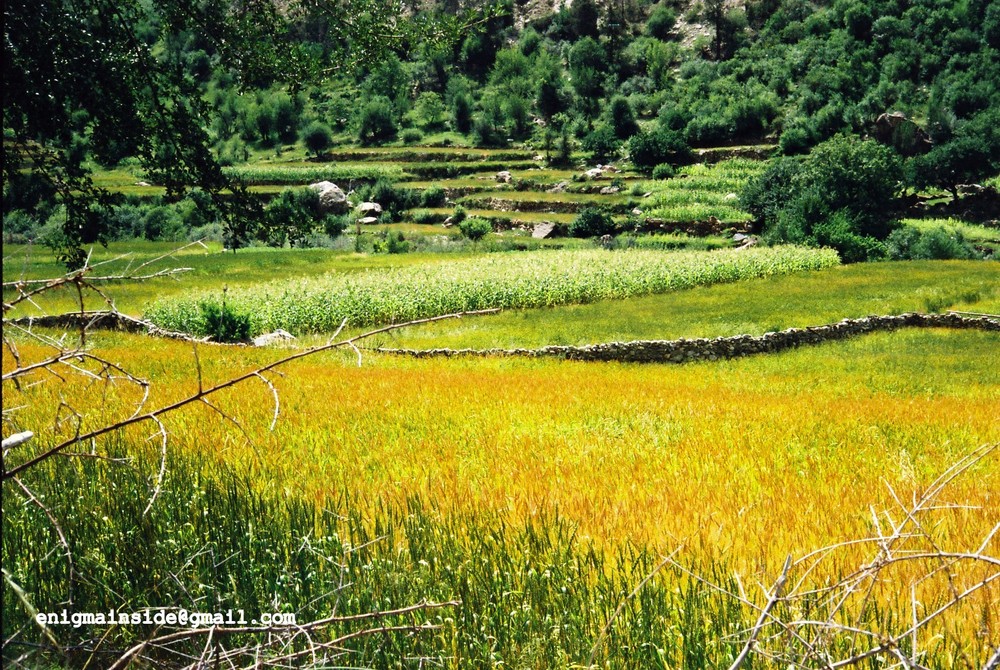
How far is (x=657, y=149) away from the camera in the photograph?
92.2m

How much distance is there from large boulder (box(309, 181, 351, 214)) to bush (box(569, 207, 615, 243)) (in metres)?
28.0

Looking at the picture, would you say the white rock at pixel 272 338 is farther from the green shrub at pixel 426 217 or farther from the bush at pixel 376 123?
the bush at pixel 376 123

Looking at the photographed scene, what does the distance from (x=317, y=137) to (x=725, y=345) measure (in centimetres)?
10048

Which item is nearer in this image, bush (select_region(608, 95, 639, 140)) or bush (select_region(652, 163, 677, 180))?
bush (select_region(652, 163, 677, 180))

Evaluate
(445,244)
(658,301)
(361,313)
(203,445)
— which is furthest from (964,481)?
(445,244)

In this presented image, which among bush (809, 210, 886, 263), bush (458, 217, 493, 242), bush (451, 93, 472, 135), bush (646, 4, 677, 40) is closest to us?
bush (809, 210, 886, 263)

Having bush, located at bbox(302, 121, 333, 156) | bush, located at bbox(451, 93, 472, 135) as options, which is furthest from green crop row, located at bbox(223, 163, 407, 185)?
bush, located at bbox(451, 93, 472, 135)

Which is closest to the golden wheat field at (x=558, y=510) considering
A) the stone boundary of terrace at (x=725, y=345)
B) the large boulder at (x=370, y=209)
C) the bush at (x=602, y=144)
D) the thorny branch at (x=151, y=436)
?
the thorny branch at (x=151, y=436)

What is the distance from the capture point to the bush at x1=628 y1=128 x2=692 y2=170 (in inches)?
3647

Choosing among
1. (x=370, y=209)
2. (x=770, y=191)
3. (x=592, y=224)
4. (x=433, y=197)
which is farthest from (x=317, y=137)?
(x=770, y=191)

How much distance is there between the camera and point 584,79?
399 ft

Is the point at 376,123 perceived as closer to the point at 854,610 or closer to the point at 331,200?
Result: the point at 331,200

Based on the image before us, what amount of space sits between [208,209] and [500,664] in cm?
653

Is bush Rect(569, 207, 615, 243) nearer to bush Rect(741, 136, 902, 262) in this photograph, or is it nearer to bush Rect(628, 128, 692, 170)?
bush Rect(741, 136, 902, 262)
